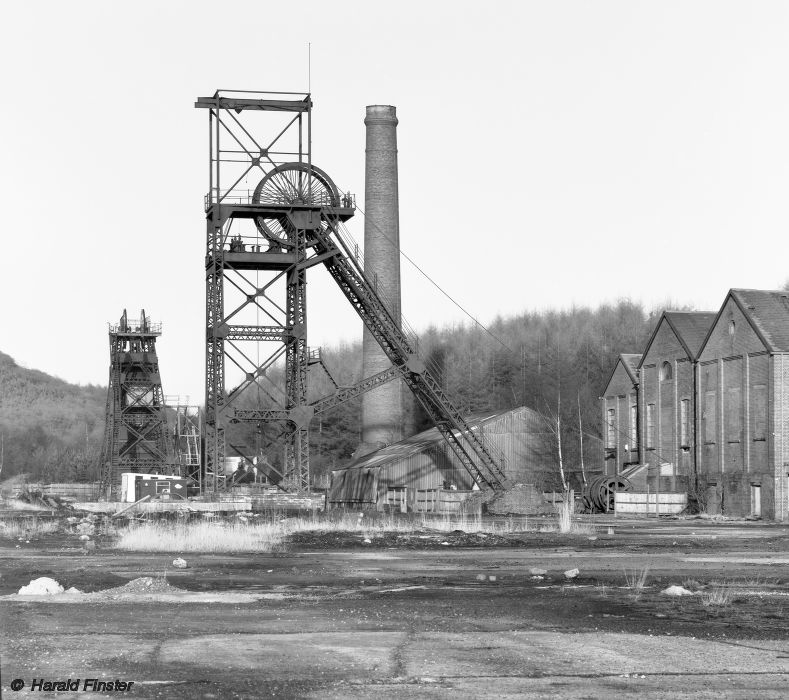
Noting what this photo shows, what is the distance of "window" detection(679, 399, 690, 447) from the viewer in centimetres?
5062

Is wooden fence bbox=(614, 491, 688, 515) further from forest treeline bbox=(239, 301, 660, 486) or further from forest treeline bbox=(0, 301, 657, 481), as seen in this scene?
forest treeline bbox=(239, 301, 660, 486)

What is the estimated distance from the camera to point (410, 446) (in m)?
56.8

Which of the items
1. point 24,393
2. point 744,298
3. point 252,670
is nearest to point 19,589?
point 252,670

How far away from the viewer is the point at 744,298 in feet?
152

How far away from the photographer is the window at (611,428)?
5791cm

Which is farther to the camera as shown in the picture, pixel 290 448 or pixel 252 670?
pixel 290 448

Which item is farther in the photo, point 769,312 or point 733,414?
point 733,414

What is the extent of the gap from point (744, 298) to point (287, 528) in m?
22.4

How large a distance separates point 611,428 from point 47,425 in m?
90.5

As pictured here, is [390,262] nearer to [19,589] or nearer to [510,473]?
[510,473]

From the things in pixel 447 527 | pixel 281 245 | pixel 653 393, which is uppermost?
pixel 281 245

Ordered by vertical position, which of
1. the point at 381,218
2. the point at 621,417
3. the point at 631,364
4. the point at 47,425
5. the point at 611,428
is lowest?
the point at 611,428

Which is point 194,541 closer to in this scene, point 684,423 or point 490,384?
point 684,423

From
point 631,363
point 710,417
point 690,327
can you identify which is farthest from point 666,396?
point 631,363
